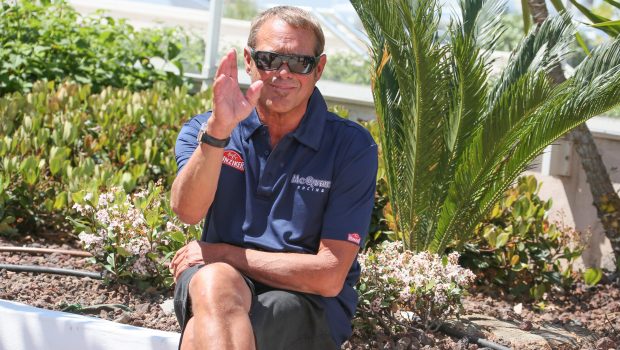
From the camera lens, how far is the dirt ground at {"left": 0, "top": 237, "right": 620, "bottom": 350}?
4.72 metres

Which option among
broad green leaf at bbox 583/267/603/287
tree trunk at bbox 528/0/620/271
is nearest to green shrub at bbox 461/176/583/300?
broad green leaf at bbox 583/267/603/287

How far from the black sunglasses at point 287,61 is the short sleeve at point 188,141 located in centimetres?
33

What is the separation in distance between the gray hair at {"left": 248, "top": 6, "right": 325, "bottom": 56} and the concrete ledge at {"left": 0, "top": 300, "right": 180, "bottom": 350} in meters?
1.38

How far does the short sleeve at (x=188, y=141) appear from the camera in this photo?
3928 mm

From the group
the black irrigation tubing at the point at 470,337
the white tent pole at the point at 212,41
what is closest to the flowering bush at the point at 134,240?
the black irrigation tubing at the point at 470,337

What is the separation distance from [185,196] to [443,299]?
1524mm

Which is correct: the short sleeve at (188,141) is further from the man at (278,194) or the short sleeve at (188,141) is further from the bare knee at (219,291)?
the bare knee at (219,291)

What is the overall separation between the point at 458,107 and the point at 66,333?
2.23 meters

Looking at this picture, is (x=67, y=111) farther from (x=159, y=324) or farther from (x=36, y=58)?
(x=159, y=324)

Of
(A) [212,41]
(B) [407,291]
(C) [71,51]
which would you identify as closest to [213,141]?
(B) [407,291]

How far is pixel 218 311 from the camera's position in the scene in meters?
3.34

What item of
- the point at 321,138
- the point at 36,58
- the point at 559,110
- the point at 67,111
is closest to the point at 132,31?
the point at 36,58

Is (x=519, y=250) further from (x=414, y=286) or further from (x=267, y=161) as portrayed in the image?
(x=267, y=161)

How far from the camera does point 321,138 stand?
3.89m
